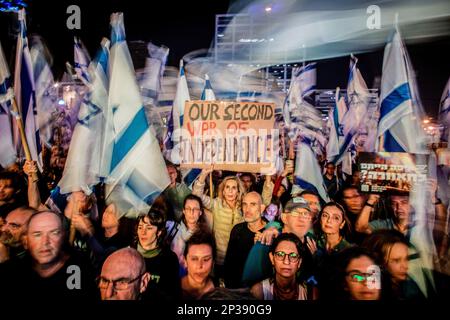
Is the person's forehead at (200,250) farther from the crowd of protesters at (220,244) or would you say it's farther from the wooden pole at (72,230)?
the wooden pole at (72,230)

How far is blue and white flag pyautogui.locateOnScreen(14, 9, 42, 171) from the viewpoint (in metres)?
3.77

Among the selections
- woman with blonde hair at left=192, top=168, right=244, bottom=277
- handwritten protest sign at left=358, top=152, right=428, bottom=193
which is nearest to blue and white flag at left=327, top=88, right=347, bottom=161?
handwritten protest sign at left=358, top=152, right=428, bottom=193

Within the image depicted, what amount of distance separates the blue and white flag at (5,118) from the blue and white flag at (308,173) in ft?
9.77

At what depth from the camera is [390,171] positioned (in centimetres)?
354

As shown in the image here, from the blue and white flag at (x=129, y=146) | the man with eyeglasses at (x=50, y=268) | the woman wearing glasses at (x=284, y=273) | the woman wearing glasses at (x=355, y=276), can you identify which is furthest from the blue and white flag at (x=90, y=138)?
the woman wearing glasses at (x=355, y=276)

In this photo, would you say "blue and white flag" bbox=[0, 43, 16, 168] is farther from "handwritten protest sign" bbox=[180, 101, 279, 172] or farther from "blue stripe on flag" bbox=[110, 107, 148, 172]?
"handwritten protest sign" bbox=[180, 101, 279, 172]

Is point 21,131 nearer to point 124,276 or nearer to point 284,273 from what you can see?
point 124,276

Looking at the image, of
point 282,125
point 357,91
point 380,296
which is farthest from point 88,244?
point 357,91

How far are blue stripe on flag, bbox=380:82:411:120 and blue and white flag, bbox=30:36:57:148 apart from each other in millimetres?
3515

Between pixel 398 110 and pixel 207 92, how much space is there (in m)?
1.91

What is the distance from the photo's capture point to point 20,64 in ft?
12.5
